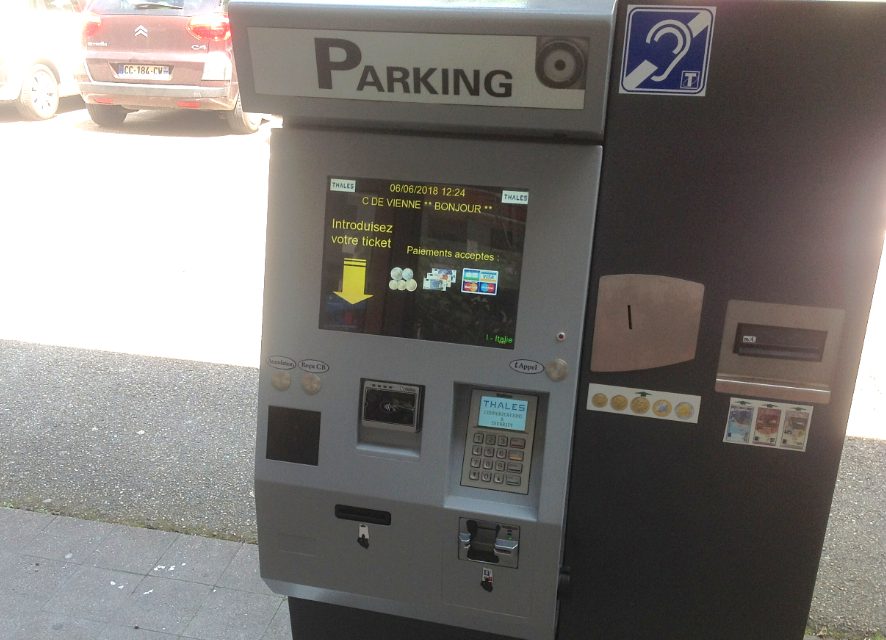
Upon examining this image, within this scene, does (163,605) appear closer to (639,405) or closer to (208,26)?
(639,405)

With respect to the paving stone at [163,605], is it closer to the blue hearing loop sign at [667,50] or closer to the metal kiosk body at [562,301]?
the metal kiosk body at [562,301]

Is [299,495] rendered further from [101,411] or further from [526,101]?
[101,411]

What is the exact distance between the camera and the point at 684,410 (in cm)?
183

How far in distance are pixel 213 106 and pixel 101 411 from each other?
19.1 feet

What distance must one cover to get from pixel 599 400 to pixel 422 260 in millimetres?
543

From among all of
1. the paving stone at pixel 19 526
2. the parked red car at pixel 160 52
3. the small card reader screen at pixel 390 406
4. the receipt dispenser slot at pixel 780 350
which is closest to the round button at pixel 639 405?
the receipt dispenser slot at pixel 780 350

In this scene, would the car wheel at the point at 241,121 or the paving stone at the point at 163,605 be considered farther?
the car wheel at the point at 241,121

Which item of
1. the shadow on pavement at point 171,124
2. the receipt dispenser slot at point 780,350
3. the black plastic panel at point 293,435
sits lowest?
the black plastic panel at point 293,435

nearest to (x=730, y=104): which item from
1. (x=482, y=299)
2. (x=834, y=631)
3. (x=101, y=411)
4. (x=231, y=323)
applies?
(x=482, y=299)

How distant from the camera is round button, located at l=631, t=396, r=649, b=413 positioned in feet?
6.07

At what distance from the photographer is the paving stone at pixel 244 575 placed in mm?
3098

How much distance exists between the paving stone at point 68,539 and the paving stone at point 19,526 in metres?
0.03

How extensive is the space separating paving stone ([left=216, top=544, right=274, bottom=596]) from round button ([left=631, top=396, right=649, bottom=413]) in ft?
6.07

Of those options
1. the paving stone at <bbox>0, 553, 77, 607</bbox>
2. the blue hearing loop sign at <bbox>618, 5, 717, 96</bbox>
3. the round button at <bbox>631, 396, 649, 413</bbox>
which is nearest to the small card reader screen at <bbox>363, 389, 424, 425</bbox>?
the round button at <bbox>631, 396, 649, 413</bbox>
